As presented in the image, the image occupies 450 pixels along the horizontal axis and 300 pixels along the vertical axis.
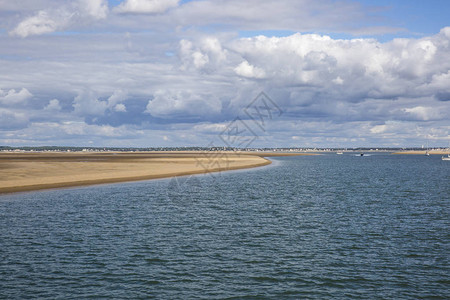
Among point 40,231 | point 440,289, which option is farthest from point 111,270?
point 440,289

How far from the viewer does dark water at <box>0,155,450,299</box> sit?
20438mm

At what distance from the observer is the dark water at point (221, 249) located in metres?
20.4

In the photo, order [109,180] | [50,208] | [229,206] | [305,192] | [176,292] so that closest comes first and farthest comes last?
[176,292], [50,208], [229,206], [305,192], [109,180]

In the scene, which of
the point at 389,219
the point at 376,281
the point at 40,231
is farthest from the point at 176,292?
the point at 389,219

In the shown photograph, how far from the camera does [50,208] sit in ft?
142

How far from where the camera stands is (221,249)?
27641 mm

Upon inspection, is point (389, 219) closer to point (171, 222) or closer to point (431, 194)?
point (171, 222)

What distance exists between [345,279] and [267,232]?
38.3 feet

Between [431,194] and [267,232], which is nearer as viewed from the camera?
[267,232]

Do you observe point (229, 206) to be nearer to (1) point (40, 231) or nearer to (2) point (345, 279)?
(1) point (40, 231)

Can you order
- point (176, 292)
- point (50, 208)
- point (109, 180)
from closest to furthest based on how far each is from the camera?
point (176, 292)
point (50, 208)
point (109, 180)

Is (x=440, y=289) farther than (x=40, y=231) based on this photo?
No

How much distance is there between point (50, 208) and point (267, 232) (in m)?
23.9

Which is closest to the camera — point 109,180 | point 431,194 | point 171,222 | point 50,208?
point 171,222
